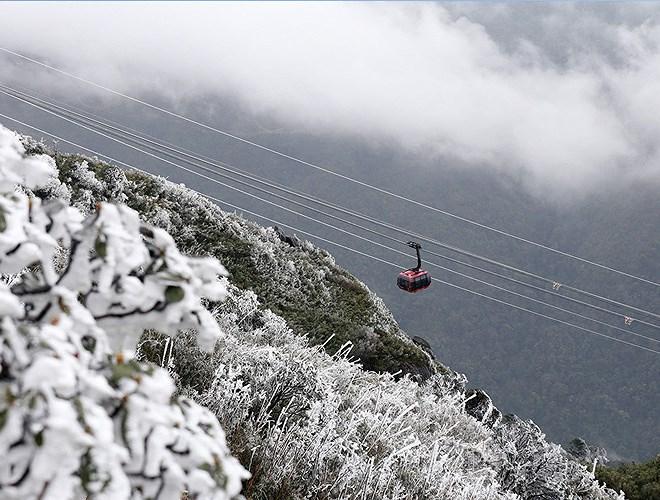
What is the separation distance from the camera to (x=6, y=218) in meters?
1.74

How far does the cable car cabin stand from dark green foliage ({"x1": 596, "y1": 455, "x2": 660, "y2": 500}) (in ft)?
49.8

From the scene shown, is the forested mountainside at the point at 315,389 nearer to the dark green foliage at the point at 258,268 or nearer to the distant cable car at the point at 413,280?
the dark green foliage at the point at 258,268

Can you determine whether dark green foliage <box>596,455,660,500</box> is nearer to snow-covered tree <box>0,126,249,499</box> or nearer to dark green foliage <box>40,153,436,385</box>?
dark green foliage <box>40,153,436,385</box>

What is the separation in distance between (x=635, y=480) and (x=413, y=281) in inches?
668

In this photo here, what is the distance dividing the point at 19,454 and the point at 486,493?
495 centimetres

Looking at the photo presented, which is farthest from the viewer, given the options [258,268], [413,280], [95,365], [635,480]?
[413,280]

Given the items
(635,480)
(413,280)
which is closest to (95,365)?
(635,480)

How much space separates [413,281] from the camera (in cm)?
3128

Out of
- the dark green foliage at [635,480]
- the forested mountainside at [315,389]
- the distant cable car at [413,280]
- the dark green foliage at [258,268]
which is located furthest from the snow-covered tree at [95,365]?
the distant cable car at [413,280]

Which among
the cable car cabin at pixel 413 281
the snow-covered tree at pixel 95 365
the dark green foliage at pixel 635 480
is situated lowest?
the dark green foliage at pixel 635 480

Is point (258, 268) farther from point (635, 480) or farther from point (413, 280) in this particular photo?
point (413, 280)

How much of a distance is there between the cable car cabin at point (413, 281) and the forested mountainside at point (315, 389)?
9.07 meters

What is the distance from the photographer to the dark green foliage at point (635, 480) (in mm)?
13992

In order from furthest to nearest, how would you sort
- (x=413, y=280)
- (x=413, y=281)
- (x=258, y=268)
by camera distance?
(x=413, y=280) < (x=413, y=281) < (x=258, y=268)
